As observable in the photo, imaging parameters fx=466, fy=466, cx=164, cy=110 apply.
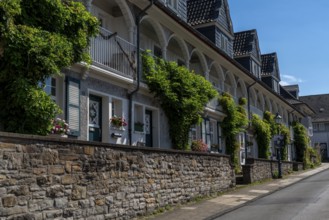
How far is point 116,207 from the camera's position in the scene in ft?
38.6

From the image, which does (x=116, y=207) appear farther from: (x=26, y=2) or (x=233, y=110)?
(x=233, y=110)

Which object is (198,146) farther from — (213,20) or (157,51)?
(213,20)

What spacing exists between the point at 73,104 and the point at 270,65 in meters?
36.1

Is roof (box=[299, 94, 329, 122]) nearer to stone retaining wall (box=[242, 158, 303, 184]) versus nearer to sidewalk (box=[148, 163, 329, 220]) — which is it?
stone retaining wall (box=[242, 158, 303, 184])

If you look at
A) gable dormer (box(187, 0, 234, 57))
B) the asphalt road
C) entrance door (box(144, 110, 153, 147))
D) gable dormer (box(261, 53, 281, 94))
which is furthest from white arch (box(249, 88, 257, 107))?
the asphalt road

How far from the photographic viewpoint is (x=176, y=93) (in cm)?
1881

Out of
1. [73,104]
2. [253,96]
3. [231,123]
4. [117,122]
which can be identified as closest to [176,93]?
[117,122]

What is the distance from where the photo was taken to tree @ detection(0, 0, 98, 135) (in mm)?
9898

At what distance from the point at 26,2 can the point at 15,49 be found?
134 centimetres

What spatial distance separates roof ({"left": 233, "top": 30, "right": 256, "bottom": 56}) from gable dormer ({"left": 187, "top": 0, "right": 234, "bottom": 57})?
5.62 meters

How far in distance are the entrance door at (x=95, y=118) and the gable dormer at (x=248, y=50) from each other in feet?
76.2

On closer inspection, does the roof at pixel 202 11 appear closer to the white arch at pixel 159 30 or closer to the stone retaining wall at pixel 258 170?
the stone retaining wall at pixel 258 170

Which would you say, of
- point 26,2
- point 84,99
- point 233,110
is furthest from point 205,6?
point 26,2

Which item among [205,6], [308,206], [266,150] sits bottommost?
[308,206]
